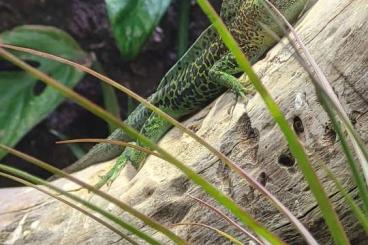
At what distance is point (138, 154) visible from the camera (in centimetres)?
235

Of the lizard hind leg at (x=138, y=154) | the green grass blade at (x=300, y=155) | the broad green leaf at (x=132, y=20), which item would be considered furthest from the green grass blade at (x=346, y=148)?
the broad green leaf at (x=132, y=20)

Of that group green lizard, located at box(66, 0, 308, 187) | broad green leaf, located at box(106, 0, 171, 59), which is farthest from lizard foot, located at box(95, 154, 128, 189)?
broad green leaf, located at box(106, 0, 171, 59)

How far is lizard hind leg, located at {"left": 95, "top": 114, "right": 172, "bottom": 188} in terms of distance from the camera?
2.34m

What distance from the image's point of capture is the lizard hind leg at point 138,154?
7.68 ft

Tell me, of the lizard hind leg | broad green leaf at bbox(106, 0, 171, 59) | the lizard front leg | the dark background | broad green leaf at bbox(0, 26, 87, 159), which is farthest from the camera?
the dark background

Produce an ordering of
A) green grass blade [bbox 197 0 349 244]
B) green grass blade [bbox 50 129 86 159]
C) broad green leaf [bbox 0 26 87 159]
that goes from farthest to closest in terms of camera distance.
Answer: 1. green grass blade [bbox 50 129 86 159]
2. broad green leaf [bbox 0 26 87 159]
3. green grass blade [bbox 197 0 349 244]

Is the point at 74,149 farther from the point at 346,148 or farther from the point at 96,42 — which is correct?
the point at 346,148

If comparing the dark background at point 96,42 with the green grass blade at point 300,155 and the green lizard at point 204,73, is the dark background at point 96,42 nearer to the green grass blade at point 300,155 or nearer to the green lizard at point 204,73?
the green lizard at point 204,73

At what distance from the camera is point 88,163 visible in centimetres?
273

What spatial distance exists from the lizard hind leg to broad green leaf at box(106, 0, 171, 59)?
1.34 ft

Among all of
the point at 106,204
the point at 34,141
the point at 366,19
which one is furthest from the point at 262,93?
the point at 34,141

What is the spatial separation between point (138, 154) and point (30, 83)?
128 cm

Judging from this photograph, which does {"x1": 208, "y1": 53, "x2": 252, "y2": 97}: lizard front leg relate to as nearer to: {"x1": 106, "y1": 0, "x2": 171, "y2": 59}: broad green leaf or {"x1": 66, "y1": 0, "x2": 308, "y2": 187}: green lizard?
{"x1": 66, "y1": 0, "x2": 308, "y2": 187}: green lizard

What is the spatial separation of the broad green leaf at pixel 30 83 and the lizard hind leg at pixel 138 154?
0.85 metres
